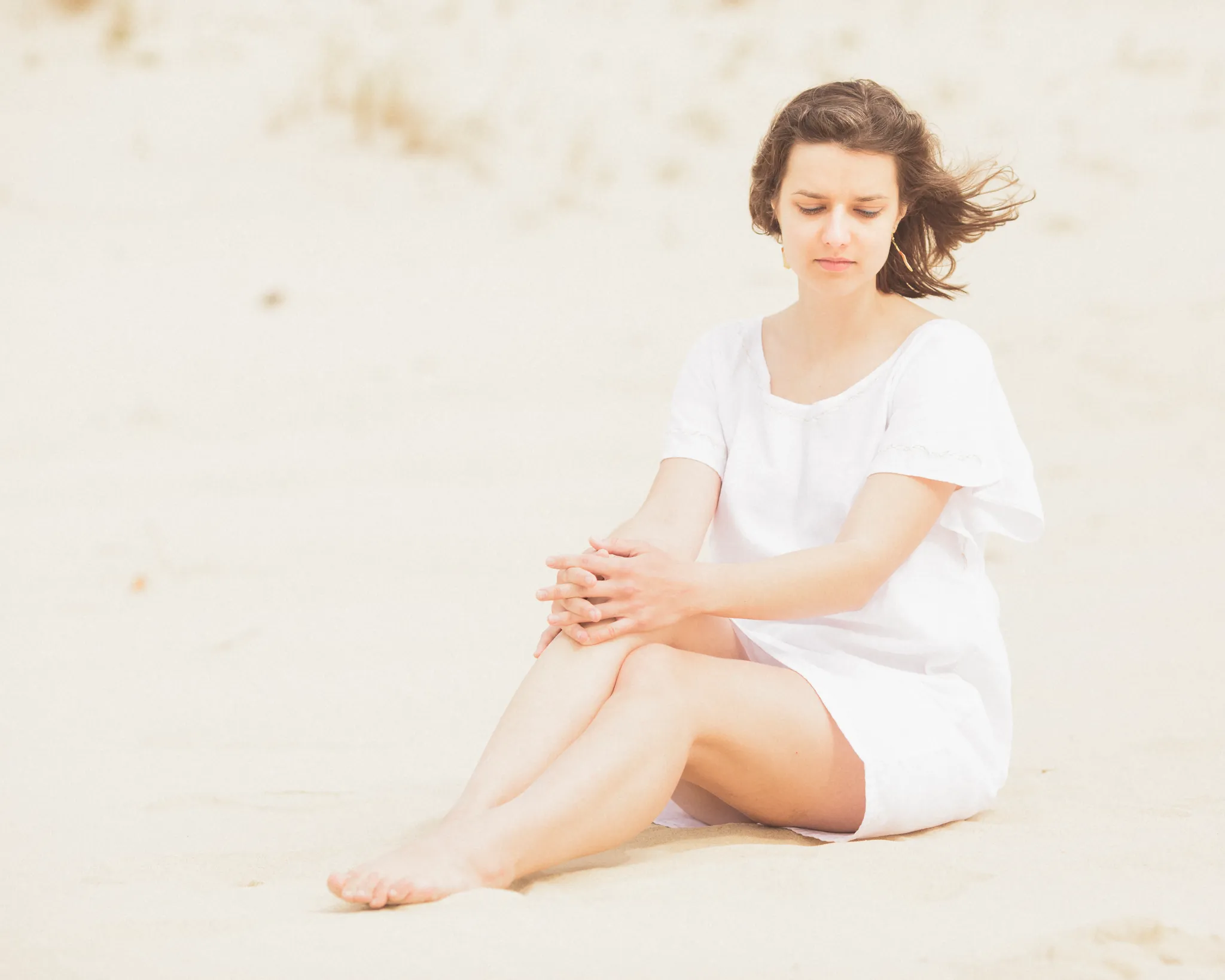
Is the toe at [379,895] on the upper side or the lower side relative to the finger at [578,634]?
lower

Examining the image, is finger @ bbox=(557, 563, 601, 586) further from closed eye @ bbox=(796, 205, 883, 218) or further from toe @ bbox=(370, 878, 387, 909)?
closed eye @ bbox=(796, 205, 883, 218)

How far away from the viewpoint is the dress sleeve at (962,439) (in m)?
2.83

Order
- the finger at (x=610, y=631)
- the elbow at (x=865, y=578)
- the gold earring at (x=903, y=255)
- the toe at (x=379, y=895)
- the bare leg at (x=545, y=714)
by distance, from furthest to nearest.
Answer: the gold earring at (x=903, y=255)
the elbow at (x=865, y=578)
the finger at (x=610, y=631)
the bare leg at (x=545, y=714)
the toe at (x=379, y=895)

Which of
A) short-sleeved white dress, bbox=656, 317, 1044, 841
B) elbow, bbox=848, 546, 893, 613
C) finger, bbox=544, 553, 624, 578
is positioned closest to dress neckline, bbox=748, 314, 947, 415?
short-sleeved white dress, bbox=656, 317, 1044, 841

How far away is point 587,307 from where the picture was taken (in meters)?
7.90

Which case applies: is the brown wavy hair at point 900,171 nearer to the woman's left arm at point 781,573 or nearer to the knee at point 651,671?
the woman's left arm at point 781,573

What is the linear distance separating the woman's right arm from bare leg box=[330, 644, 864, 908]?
0.34 meters

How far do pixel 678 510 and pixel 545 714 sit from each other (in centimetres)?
61

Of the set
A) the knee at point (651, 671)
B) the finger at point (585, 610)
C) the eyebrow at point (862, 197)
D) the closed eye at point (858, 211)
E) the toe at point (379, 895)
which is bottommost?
the toe at point (379, 895)

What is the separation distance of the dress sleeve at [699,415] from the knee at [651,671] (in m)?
0.58

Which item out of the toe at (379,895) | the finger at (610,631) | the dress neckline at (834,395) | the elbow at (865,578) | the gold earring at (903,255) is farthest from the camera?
the gold earring at (903,255)

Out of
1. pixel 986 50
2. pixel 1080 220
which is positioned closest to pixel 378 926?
pixel 1080 220

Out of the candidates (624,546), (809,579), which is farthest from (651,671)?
(809,579)

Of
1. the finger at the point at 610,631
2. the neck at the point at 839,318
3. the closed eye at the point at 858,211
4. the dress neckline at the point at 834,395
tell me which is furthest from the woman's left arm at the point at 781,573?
the closed eye at the point at 858,211
